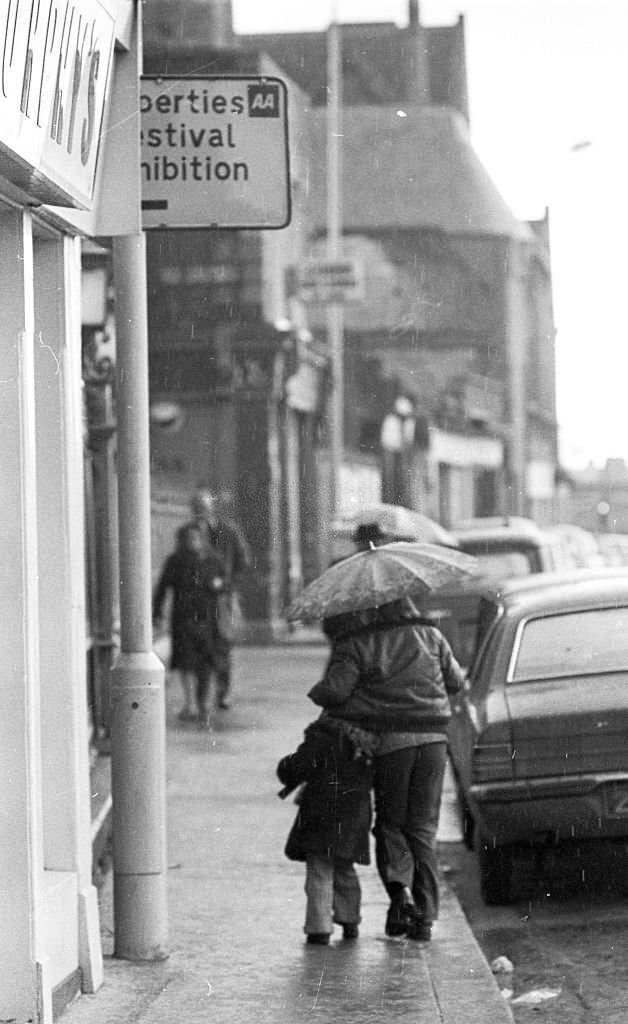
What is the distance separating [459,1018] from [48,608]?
197 cm

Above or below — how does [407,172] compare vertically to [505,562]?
above

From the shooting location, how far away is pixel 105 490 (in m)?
13.3

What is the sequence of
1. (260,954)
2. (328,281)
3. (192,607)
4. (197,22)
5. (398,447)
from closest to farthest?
(260,954), (192,607), (328,281), (197,22), (398,447)

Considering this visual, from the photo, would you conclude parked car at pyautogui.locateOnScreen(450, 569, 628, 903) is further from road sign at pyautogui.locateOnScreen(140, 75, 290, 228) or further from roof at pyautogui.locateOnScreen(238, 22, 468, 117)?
roof at pyautogui.locateOnScreen(238, 22, 468, 117)

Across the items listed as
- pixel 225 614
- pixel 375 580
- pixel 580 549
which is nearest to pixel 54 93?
pixel 375 580

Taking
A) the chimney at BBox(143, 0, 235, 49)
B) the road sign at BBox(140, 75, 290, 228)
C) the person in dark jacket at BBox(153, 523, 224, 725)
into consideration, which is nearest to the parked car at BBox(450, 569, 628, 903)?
the road sign at BBox(140, 75, 290, 228)

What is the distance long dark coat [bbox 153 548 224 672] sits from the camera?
57.8 feet

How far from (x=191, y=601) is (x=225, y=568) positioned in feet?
2.19

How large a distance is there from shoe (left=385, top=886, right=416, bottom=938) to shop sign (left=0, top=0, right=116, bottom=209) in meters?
3.17

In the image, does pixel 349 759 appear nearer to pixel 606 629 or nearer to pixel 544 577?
pixel 606 629

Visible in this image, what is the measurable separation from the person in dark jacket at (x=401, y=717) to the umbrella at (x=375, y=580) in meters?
0.12

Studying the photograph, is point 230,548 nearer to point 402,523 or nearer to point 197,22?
point 402,523

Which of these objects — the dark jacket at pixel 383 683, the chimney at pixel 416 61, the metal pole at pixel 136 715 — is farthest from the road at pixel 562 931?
the chimney at pixel 416 61

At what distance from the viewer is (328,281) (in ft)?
107
